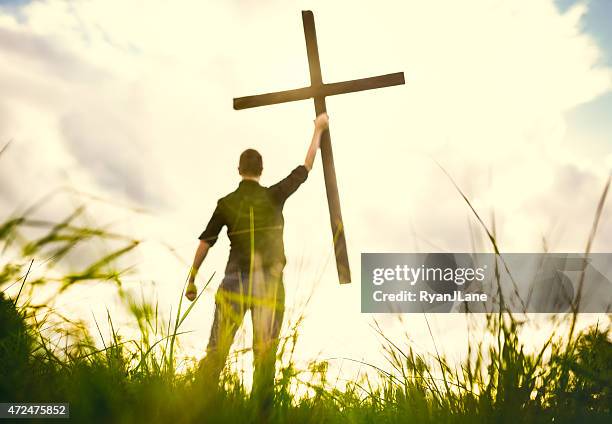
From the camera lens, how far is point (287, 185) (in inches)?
177

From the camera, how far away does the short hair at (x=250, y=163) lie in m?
4.43

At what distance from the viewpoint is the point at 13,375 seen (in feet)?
5.84

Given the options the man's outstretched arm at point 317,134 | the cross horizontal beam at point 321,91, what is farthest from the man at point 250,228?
the cross horizontal beam at point 321,91

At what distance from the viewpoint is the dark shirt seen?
4.20m

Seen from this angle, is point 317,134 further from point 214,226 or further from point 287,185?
point 214,226

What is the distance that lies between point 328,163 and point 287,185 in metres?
1.63

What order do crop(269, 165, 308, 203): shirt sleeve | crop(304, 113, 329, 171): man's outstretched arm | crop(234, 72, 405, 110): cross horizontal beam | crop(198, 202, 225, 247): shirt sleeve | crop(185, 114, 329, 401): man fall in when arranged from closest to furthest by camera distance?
crop(185, 114, 329, 401): man → crop(198, 202, 225, 247): shirt sleeve → crop(269, 165, 308, 203): shirt sleeve → crop(304, 113, 329, 171): man's outstretched arm → crop(234, 72, 405, 110): cross horizontal beam

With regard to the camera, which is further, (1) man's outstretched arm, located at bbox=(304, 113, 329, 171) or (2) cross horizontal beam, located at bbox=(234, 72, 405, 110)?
(2) cross horizontal beam, located at bbox=(234, 72, 405, 110)

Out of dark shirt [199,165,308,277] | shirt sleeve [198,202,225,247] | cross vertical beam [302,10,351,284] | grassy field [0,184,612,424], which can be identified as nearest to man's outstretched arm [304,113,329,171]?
cross vertical beam [302,10,351,284]

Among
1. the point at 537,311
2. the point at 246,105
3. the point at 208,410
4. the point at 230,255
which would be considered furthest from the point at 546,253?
the point at 246,105

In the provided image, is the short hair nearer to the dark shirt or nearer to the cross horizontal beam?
the dark shirt

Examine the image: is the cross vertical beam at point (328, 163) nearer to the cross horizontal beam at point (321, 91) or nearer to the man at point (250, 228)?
Answer: the cross horizontal beam at point (321, 91)

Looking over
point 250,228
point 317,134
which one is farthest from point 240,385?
point 317,134

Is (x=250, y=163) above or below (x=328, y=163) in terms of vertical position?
below
